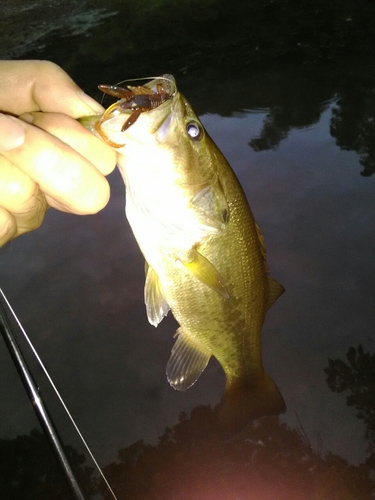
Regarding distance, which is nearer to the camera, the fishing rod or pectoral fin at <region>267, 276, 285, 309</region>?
the fishing rod

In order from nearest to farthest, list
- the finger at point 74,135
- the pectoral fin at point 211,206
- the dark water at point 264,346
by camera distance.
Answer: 1. the finger at point 74,135
2. the pectoral fin at point 211,206
3. the dark water at point 264,346

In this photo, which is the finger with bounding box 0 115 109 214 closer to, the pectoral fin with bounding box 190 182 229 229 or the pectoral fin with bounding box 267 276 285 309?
the pectoral fin with bounding box 190 182 229 229

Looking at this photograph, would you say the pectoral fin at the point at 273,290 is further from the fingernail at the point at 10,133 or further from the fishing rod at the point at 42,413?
the fingernail at the point at 10,133

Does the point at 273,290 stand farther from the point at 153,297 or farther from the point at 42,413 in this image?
the point at 42,413

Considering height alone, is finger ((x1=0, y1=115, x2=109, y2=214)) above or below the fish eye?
above

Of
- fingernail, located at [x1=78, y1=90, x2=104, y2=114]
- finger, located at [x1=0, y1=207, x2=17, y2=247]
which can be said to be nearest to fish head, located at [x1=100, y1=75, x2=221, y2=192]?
fingernail, located at [x1=78, y1=90, x2=104, y2=114]

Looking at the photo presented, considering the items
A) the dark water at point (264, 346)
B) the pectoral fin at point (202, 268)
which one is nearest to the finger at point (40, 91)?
the pectoral fin at point (202, 268)
